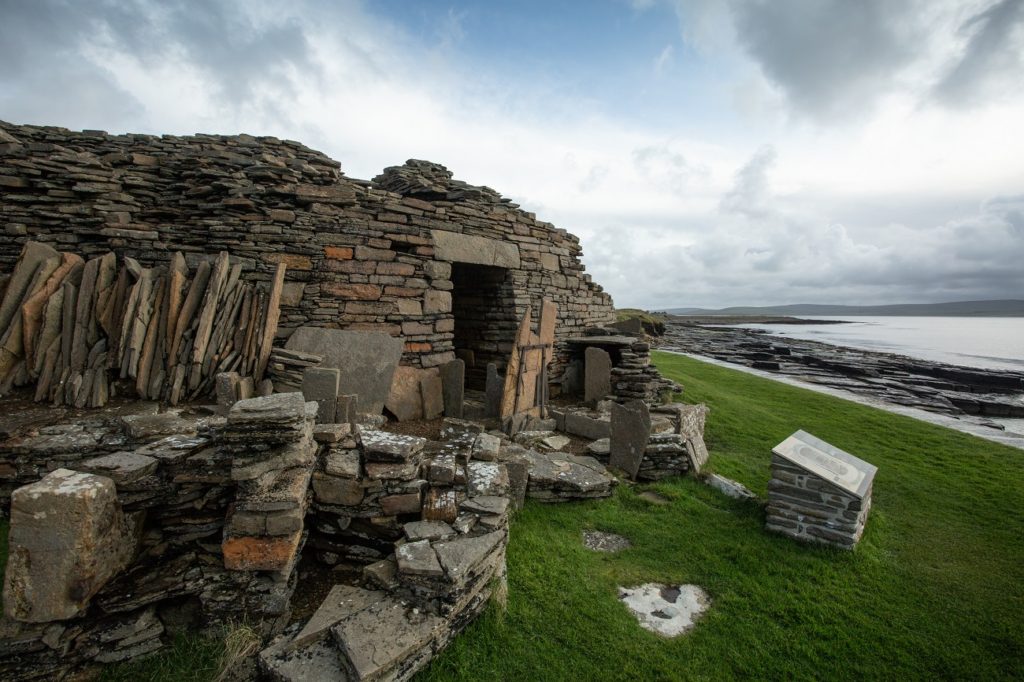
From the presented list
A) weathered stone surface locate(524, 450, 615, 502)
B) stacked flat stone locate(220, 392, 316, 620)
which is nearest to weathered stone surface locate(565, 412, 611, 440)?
weathered stone surface locate(524, 450, 615, 502)

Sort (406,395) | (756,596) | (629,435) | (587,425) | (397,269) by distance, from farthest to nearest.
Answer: (587,425) → (397,269) → (406,395) → (629,435) → (756,596)

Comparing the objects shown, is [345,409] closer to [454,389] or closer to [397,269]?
[454,389]

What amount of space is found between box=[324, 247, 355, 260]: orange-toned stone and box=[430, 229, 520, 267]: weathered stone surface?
5.36ft

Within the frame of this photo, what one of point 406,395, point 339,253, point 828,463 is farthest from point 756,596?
point 339,253

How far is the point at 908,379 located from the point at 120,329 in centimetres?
3049

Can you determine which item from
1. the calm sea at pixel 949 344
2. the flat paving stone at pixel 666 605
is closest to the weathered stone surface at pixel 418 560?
the flat paving stone at pixel 666 605

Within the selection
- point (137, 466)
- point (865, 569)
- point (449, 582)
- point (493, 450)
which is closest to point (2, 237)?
point (137, 466)

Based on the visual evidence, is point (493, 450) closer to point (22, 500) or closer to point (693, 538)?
point (693, 538)

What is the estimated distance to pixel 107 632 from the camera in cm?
336

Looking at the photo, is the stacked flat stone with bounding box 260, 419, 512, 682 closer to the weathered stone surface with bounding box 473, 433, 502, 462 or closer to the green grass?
the green grass

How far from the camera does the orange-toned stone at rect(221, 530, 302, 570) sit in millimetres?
3598

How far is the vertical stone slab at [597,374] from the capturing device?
383 inches

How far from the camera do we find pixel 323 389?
5898 millimetres

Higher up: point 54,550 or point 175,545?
point 54,550
